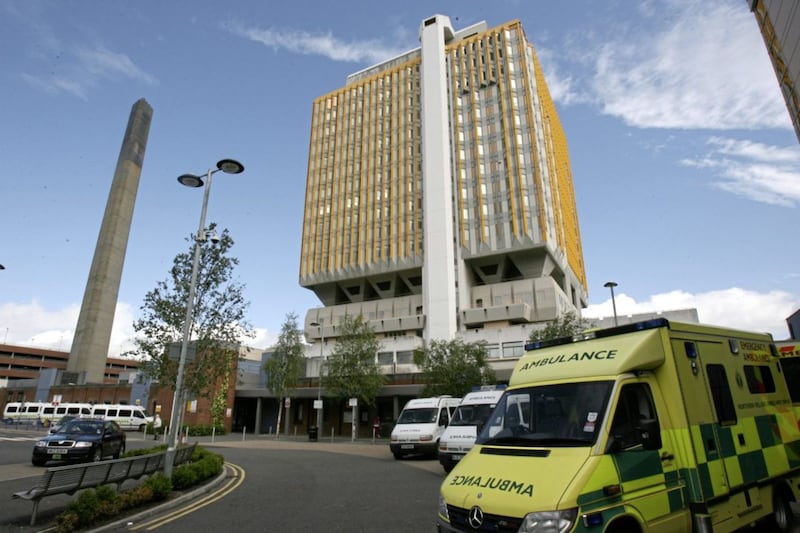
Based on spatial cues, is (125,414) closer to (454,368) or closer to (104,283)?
(454,368)

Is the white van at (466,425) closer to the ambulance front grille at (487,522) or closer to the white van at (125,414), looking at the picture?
the ambulance front grille at (487,522)

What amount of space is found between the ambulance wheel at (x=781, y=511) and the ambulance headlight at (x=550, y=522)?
175 inches

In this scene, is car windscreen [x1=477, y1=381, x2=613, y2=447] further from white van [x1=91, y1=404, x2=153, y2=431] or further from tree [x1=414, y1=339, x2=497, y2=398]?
white van [x1=91, y1=404, x2=153, y2=431]

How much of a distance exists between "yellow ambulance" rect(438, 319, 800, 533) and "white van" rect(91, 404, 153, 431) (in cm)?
4507

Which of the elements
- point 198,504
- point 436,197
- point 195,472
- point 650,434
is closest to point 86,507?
point 198,504

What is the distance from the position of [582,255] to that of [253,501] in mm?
84489

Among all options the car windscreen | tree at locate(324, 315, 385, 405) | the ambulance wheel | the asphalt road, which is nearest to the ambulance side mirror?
the car windscreen

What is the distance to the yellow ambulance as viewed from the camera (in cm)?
423

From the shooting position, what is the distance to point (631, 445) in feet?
15.3

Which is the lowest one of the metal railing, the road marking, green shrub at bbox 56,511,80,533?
the road marking

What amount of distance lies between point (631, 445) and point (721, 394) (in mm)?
2243

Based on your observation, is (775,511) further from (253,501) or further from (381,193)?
(381,193)

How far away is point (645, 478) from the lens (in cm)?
461

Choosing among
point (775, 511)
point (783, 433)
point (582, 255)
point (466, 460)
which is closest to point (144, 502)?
point (466, 460)
